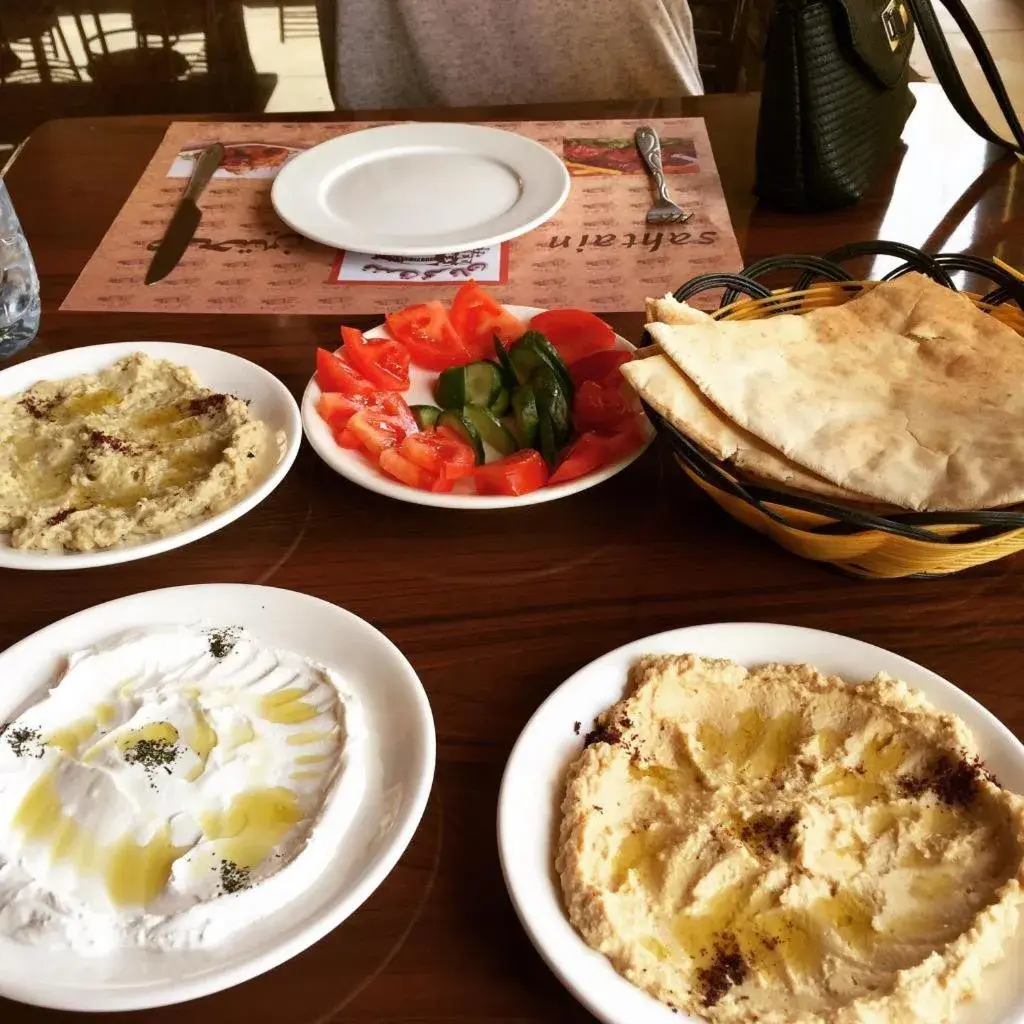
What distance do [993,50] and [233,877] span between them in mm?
6452

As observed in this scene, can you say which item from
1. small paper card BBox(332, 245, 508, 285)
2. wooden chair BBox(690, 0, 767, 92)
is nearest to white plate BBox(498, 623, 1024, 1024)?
small paper card BBox(332, 245, 508, 285)

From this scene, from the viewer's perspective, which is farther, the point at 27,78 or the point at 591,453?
the point at 27,78

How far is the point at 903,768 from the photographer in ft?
3.06

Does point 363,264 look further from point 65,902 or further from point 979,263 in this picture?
point 65,902

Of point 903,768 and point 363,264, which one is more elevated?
point 903,768

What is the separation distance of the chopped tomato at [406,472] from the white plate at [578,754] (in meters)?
0.39

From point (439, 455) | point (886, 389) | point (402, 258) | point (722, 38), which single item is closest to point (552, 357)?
point (439, 455)

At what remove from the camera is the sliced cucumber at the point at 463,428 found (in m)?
1.35

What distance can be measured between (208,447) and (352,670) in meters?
0.46

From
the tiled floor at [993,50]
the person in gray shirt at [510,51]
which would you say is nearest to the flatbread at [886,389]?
the person in gray shirt at [510,51]

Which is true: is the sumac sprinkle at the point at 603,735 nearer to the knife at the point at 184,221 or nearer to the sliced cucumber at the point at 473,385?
the sliced cucumber at the point at 473,385

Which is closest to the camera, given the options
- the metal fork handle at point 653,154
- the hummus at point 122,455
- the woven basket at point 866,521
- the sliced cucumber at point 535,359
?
the woven basket at point 866,521

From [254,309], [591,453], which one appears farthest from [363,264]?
[591,453]

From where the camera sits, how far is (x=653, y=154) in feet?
6.86
